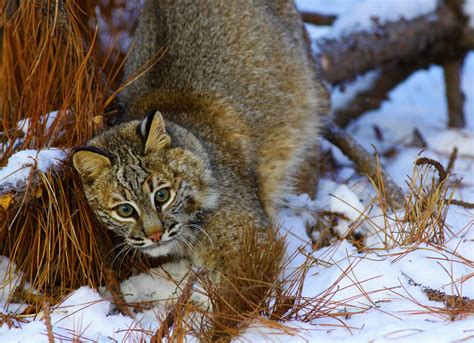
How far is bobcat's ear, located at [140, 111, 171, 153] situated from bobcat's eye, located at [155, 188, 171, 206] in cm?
25

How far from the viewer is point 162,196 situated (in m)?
4.02

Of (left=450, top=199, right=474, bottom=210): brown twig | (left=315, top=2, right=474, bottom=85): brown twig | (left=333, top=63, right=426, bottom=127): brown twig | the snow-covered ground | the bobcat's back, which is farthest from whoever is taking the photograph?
(left=333, top=63, right=426, bottom=127): brown twig

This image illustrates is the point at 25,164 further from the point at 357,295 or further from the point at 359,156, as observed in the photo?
the point at 359,156

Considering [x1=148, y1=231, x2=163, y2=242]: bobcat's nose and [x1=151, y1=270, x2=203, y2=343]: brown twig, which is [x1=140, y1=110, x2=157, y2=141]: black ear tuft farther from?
[x1=151, y1=270, x2=203, y2=343]: brown twig

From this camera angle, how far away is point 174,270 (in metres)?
4.37

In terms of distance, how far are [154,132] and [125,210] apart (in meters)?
0.45

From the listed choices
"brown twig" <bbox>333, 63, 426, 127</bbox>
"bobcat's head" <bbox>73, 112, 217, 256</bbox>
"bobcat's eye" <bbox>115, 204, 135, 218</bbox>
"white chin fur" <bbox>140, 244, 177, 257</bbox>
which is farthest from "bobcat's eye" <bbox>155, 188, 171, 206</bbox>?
"brown twig" <bbox>333, 63, 426, 127</bbox>

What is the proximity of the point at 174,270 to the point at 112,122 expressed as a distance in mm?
1162

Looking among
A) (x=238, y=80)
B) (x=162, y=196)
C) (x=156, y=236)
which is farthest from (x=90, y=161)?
(x=238, y=80)

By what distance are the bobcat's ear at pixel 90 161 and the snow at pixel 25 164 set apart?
17 cm

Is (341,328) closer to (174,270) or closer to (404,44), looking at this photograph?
(174,270)

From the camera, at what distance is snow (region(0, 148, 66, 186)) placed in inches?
153

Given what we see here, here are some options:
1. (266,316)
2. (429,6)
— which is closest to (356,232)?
(266,316)

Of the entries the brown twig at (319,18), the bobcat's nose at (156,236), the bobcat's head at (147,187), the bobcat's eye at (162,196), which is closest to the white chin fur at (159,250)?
the bobcat's head at (147,187)
